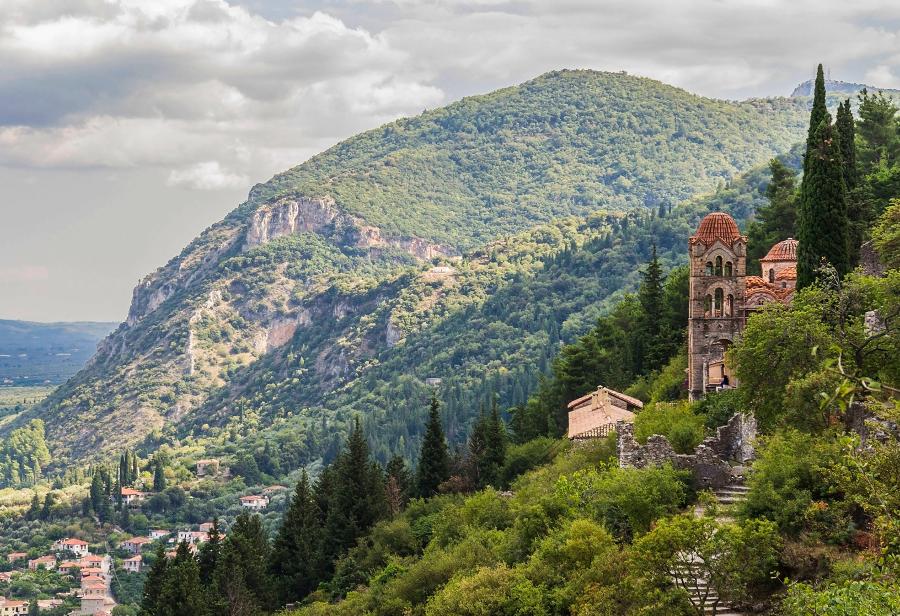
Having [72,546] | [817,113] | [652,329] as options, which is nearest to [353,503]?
[652,329]

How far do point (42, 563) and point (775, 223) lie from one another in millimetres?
122411

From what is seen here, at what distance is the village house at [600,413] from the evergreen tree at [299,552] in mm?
17002

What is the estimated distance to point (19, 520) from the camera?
197 meters

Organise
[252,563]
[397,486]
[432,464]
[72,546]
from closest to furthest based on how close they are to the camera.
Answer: [432,464] → [252,563] → [397,486] → [72,546]

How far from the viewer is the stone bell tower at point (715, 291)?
52.5m

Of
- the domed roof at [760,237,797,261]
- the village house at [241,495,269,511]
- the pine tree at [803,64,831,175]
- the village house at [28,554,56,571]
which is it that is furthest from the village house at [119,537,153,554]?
the pine tree at [803,64,831,175]

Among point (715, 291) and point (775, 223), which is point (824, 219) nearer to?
point (715, 291)

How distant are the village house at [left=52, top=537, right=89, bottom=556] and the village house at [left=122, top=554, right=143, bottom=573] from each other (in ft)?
28.4

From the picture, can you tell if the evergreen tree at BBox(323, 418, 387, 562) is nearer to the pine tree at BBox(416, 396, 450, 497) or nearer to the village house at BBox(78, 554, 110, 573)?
the pine tree at BBox(416, 396, 450, 497)

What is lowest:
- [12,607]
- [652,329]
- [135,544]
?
[135,544]

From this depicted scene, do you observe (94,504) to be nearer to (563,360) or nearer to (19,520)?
(19,520)

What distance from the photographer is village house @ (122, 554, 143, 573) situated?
16150cm

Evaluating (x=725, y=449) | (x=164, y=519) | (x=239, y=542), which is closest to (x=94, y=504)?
(x=164, y=519)

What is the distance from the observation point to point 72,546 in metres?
174
